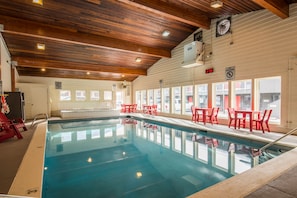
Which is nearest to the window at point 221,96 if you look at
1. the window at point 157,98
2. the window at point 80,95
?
the window at point 157,98

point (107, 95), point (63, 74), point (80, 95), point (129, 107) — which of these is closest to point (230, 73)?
point (129, 107)

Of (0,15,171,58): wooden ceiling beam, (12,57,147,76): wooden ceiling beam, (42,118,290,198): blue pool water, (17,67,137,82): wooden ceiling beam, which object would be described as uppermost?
(0,15,171,58): wooden ceiling beam

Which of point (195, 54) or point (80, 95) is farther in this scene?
point (80, 95)

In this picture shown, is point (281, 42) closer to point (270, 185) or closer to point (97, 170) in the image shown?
point (270, 185)

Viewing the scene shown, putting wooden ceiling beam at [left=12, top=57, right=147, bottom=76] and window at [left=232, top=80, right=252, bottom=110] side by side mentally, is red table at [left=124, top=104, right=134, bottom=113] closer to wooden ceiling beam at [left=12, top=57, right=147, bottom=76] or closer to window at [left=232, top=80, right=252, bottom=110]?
wooden ceiling beam at [left=12, top=57, right=147, bottom=76]

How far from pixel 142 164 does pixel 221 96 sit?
5146 mm

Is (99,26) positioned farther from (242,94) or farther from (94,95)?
(94,95)

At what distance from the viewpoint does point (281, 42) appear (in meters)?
4.98

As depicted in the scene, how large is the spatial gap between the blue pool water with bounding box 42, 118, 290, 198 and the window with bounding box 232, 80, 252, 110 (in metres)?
2.15

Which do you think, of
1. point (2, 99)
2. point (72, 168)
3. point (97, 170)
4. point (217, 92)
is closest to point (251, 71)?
point (217, 92)

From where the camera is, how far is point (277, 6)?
440 centimetres

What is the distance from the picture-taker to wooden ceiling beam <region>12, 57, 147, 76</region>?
26.4 feet

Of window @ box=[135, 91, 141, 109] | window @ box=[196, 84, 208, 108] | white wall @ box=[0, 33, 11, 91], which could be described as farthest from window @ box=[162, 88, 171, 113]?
white wall @ box=[0, 33, 11, 91]

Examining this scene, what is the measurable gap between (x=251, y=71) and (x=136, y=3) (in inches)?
169
